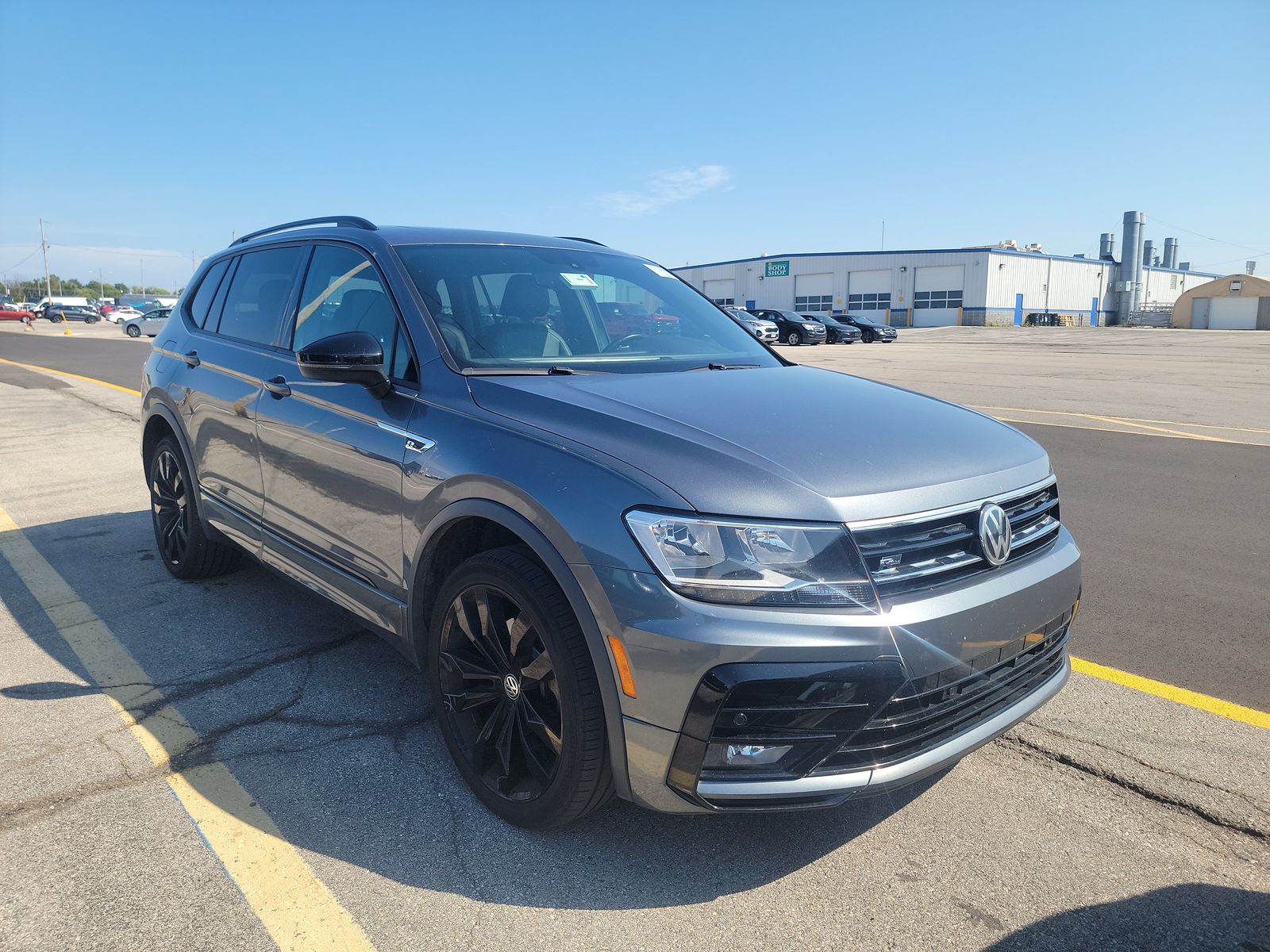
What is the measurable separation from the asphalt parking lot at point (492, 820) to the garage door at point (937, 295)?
226 feet

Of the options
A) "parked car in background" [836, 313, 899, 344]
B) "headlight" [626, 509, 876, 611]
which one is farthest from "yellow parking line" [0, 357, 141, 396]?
"parked car in background" [836, 313, 899, 344]

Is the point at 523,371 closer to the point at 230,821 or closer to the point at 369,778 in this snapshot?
the point at 369,778

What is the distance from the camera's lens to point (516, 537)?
8.68ft

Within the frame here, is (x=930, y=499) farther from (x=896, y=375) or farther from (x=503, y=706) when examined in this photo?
(x=896, y=375)

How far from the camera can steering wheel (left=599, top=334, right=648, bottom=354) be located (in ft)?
11.5

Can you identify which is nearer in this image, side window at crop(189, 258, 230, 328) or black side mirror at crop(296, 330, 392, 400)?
black side mirror at crop(296, 330, 392, 400)

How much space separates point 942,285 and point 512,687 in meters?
73.0

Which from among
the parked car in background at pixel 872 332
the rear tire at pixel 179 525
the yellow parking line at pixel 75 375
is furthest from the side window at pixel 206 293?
the parked car in background at pixel 872 332

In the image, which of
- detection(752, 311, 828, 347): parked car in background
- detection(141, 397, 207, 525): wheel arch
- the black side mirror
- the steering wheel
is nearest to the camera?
the black side mirror

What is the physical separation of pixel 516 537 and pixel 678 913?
3.58ft

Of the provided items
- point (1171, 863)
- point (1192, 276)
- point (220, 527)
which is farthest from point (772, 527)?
point (1192, 276)

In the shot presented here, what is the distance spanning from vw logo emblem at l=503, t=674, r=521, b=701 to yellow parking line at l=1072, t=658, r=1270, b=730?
8.08 feet

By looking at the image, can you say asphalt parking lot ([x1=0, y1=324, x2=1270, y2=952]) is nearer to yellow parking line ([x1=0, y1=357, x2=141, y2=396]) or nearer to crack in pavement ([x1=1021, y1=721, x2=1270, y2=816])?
crack in pavement ([x1=1021, y1=721, x2=1270, y2=816])

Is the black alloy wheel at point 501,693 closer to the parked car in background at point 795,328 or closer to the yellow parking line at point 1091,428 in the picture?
the yellow parking line at point 1091,428
